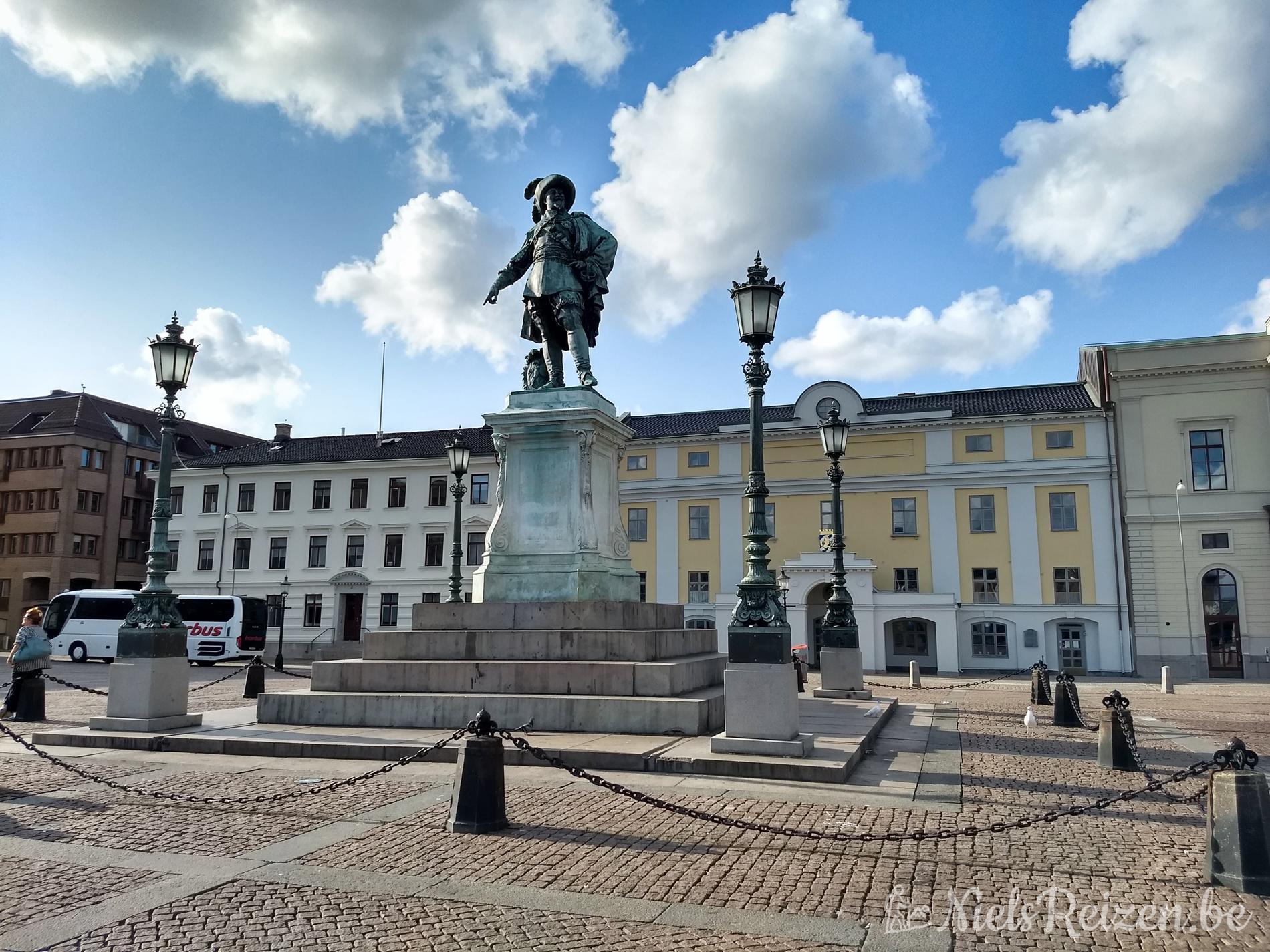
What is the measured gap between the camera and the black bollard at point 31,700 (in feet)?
47.7

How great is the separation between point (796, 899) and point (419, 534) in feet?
152

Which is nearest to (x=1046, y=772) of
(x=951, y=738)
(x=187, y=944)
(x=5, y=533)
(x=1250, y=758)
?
(x=951, y=738)

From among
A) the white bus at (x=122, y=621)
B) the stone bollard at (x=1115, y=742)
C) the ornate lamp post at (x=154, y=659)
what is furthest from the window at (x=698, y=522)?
the stone bollard at (x=1115, y=742)

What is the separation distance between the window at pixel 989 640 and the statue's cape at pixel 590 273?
104 feet

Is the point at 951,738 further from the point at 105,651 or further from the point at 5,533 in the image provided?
the point at 5,533

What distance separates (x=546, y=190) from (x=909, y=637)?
3240 cm

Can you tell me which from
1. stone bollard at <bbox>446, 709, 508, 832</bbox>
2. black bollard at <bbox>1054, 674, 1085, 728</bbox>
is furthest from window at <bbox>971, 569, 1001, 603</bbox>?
stone bollard at <bbox>446, 709, 508, 832</bbox>

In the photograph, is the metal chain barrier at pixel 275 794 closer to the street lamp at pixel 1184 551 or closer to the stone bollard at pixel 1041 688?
the stone bollard at pixel 1041 688

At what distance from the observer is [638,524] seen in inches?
1857

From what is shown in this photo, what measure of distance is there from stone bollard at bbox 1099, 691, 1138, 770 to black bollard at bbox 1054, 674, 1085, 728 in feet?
15.0

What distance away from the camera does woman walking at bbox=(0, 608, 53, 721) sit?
47.7 ft

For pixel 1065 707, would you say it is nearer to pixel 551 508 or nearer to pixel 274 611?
pixel 551 508

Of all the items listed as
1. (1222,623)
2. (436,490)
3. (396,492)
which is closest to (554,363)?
(1222,623)

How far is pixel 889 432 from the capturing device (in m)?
43.4
